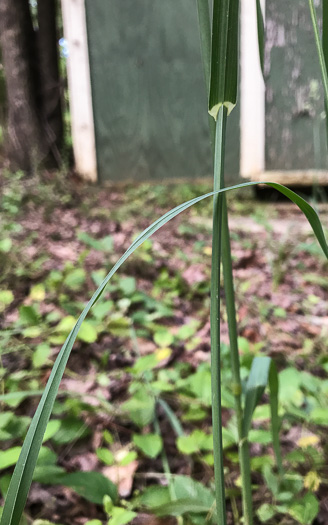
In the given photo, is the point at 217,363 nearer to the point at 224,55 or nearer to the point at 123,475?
the point at 224,55

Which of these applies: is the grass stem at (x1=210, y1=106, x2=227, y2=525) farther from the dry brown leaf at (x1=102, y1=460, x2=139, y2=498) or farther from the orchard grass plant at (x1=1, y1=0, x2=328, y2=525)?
the dry brown leaf at (x1=102, y1=460, x2=139, y2=498)

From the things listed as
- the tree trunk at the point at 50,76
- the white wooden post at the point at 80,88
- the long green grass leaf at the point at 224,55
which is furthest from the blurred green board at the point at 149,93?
the long green grass leaf at the point at 224,55

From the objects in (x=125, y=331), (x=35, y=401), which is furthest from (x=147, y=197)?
(x=35, y=401)

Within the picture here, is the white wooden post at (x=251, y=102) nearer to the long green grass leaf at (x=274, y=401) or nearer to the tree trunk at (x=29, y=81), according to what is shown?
the tree trunk at (x=29, y=81)

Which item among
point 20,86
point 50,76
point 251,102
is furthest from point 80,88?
point 251,102

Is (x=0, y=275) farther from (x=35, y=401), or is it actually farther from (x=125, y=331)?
(x=35, y=401)

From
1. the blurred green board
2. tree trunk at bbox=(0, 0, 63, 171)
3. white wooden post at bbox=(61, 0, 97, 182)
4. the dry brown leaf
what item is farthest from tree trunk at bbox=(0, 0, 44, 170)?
the dry brown leaf
